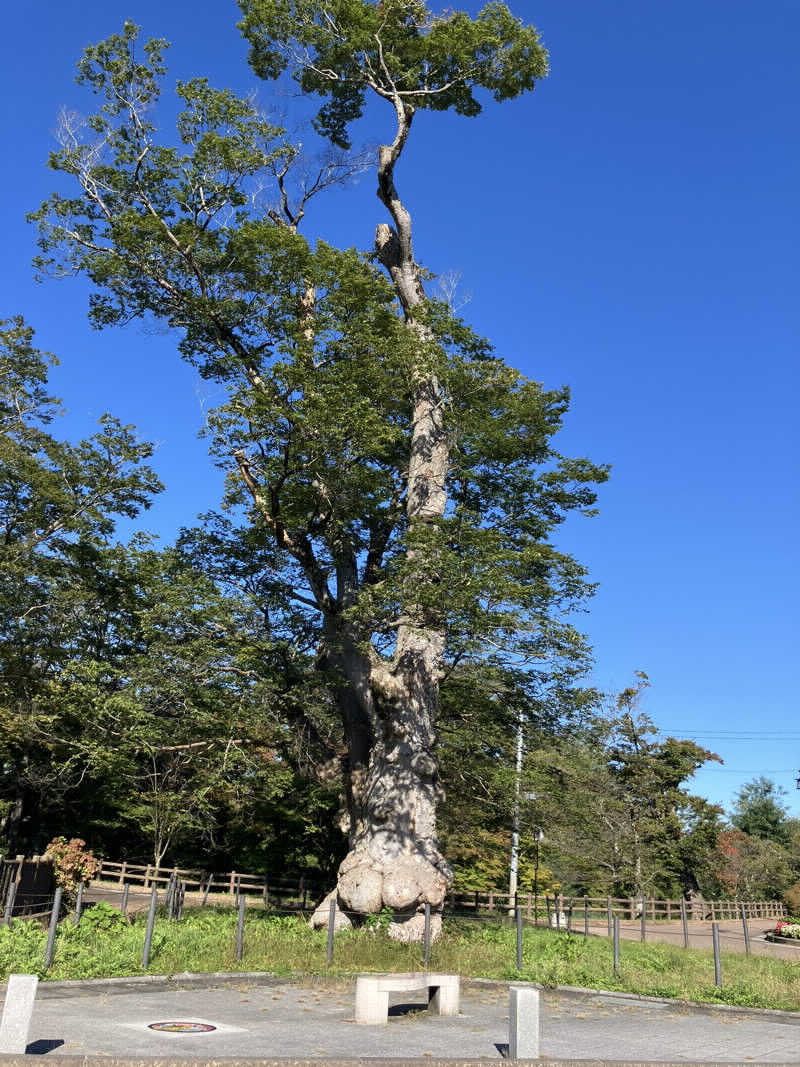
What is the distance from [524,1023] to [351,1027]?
2.62 metres

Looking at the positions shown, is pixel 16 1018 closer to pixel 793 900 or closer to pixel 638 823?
pixel 638 823

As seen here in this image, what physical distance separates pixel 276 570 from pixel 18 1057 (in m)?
18.1

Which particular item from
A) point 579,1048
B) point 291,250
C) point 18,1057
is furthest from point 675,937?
point 18,1057

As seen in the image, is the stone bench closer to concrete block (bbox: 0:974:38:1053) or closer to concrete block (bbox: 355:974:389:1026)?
concrete block (bbox: 355:974:389:1026)

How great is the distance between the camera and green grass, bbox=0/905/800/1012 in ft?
39.9

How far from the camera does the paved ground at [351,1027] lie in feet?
26.0

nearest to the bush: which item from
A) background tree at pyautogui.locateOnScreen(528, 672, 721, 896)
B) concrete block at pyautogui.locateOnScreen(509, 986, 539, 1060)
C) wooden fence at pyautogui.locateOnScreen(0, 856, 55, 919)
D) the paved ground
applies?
background tree at pyautogui.locateOnScreen(528, 672, 721, 896)

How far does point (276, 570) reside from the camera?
23984 mm

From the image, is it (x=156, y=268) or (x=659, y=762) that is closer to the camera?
(x=156, y=268)

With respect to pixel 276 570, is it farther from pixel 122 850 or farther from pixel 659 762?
pixel 659 762

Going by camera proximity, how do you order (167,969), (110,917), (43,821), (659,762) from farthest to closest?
1. (659,762)
2. (43,821)
3. (110,917)
4. (167,969)

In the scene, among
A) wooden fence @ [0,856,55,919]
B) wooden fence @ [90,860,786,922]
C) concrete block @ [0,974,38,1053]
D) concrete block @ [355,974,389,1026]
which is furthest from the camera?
wooden fence @ [90,860,786,922]

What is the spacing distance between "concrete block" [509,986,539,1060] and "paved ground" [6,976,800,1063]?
0.39m

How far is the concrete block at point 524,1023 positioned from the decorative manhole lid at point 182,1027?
10.6 ft
